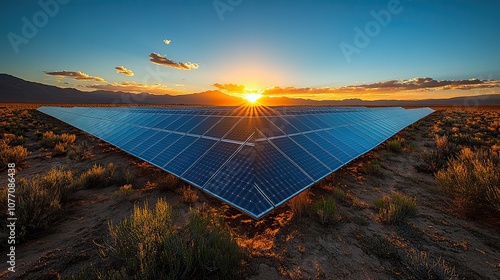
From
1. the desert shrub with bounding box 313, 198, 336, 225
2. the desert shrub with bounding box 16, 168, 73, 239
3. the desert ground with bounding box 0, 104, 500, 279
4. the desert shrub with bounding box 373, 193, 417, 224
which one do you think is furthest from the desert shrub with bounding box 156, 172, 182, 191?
the desert shrub with bounding box 373, 193, 417, 224

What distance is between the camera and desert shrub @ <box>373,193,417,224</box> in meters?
6.55

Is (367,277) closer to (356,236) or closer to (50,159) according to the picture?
(356,236)

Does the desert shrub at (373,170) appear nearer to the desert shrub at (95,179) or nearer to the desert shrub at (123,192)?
the desert shrub at (123,192)

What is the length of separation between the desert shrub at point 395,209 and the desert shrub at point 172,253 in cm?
499

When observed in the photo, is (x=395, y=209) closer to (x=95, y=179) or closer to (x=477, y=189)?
(x=477, y=189)

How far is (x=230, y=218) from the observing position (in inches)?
271

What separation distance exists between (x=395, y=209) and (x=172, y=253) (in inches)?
275

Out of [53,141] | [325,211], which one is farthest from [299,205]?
[53,141]

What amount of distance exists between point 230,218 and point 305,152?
4489mm

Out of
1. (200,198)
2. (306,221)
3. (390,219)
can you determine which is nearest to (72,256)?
(200,198)

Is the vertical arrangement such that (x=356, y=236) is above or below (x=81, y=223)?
below

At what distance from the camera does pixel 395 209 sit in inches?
263

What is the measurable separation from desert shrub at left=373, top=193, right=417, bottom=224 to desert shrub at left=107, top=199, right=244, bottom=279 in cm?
499

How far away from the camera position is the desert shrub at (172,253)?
4180 mm
